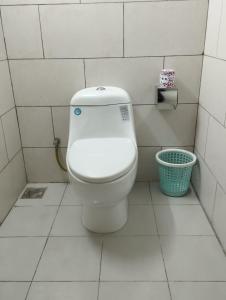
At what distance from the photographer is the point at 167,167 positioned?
1739 mm

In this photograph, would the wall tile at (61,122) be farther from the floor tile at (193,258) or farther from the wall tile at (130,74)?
the floor tile at (193,258)

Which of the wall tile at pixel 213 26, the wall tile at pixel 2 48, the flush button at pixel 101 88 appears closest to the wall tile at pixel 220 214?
the wall tile at pixel 213 26

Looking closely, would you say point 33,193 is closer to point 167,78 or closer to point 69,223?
point 69,223

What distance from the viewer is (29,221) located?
1.62 metres

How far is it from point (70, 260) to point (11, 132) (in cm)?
89

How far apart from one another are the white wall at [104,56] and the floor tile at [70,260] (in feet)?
2.40

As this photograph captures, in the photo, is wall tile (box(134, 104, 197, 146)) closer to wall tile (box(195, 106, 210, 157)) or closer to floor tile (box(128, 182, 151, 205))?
wall tile (box(195, 106, 210, 157))

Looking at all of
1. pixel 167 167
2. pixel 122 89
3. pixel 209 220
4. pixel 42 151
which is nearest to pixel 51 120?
pixel 42 151

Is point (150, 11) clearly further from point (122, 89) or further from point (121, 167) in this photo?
point (121, 167)

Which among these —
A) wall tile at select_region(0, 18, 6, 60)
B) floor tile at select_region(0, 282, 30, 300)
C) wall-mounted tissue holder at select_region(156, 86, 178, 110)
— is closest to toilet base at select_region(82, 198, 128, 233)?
floor tile at select_region(0, 282, 30, 300)

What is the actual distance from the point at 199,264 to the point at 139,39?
1.27 metres

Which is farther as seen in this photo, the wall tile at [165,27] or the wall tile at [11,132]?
the wall tile at [11,132]

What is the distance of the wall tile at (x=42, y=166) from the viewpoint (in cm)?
192

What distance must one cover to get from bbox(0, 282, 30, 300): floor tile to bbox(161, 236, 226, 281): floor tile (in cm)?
65
